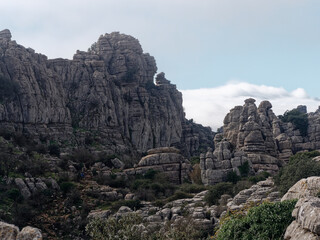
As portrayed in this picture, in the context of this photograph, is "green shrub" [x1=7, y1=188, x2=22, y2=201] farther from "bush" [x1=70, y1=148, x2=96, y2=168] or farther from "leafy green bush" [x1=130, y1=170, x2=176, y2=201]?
"bush" [x1=70, y1=148, x2=96, y2=168]

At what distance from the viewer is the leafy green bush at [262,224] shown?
2214cm

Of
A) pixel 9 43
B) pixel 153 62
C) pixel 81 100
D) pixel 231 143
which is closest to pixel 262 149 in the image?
pixel 231 143

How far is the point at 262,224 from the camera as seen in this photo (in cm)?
2292

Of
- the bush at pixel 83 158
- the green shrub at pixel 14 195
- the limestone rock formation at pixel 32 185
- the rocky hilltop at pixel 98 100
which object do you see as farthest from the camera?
the rocky hilltop at pixel 98 100

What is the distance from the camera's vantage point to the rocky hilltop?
96.9 metres

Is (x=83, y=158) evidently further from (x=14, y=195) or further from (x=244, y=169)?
(x=244, y=169)

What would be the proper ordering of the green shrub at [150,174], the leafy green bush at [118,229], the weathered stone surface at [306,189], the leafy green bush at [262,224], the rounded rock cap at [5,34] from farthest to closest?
the rounded rock cap at [5,34] < the green shrub at [150,174] < the leafy green bush at [118,229] < the weathered stone surface at [306,189] < the leafy green bush at [262,224]

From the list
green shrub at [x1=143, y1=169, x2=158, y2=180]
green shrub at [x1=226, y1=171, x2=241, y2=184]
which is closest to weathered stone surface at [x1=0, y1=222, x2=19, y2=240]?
green shrub at [x1=226, y1=171, x2=241, y2=184]

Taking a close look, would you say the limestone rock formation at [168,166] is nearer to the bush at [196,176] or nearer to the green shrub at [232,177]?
the bush at [196,176]

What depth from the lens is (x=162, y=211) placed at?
48219 millimetres

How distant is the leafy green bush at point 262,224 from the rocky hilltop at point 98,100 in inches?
2878

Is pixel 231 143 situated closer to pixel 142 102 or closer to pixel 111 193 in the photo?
pixel 111 193

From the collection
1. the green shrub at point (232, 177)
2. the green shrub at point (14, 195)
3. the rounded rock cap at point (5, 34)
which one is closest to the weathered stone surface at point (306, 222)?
the green shrub at point (14, 195)

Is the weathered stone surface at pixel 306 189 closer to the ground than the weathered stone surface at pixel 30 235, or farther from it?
farther from it
